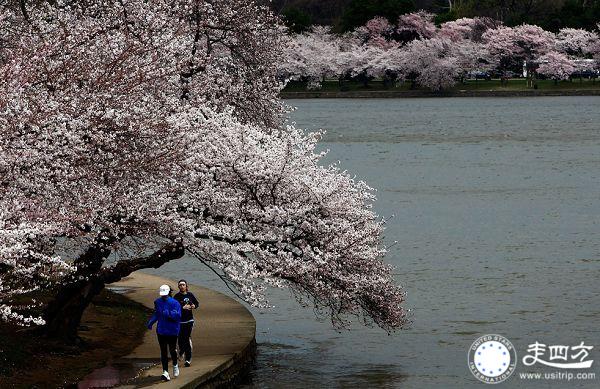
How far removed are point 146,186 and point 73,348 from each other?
399cm

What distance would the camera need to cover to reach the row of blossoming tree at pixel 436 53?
174m

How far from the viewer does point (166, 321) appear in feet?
72.2

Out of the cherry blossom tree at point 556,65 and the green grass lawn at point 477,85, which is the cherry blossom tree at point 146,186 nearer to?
the cherry blossom tree at point 556,65

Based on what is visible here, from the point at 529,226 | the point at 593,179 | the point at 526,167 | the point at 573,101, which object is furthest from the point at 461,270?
the point at 573,101

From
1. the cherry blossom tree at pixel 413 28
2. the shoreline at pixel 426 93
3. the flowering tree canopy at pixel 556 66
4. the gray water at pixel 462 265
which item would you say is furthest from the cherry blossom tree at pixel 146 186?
the cherry blossom tree at pixel 413 28

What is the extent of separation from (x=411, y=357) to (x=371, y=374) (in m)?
2.28

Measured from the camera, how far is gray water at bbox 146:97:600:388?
96.7 ft

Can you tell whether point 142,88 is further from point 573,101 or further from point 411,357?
point 573,101

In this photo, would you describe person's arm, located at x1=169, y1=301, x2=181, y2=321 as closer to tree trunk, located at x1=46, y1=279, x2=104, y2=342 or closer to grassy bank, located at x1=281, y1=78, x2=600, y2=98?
tree trunk, located at x1=46, y1=279, x2=104, y2=342

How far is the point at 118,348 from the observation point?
26.3 metres

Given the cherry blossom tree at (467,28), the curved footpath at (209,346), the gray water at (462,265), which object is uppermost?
the cherry blossom tree at (467,28)

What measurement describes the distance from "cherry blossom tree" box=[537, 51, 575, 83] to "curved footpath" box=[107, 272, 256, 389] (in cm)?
14355

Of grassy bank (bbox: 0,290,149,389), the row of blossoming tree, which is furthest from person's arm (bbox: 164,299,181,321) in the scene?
the row of blossoming tree

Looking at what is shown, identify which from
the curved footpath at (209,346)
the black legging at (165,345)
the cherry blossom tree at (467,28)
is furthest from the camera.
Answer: the cherry blossom tree at (467,28)
